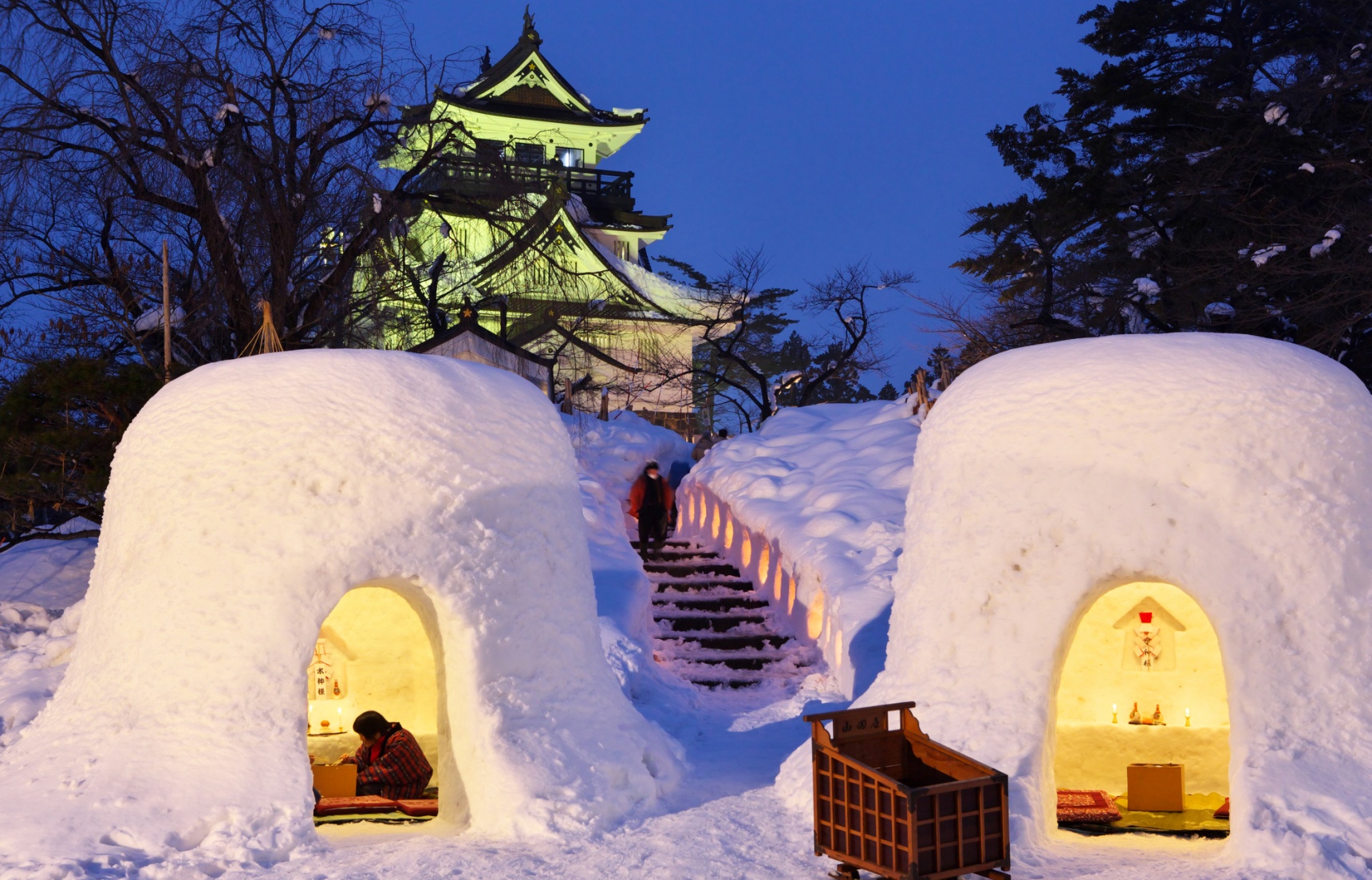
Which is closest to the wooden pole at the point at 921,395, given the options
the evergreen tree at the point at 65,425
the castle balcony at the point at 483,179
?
the castle balcony at the point at 483,179

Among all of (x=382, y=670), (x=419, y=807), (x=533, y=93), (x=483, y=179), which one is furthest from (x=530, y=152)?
(x=533, y=93)

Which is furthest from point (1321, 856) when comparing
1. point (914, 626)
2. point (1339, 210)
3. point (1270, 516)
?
point (1339, 210)

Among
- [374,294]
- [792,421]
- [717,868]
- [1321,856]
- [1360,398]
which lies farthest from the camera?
[792,421]

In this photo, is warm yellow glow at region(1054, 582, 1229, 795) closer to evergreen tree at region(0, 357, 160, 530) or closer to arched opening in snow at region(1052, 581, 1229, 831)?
arched opening in snow at region(1052, 581, 1229, 831)

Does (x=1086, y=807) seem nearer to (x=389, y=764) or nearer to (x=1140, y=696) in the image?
(x=1140, y=696)

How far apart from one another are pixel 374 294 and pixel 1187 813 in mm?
8584

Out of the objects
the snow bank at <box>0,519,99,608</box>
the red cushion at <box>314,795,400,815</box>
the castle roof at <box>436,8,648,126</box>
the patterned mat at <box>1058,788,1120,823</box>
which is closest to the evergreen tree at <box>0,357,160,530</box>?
the snow bank at <box>0,519,99,608</box>

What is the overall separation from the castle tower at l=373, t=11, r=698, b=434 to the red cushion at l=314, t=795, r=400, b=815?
5819 mm

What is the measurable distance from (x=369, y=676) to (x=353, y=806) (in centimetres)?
175

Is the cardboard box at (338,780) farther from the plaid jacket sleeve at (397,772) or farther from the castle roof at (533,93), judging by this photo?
the castle roof at (533,93)

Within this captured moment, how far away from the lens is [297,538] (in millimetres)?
6559

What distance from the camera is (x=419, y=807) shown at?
753 cm

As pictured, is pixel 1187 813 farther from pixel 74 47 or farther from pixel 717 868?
pixel 74 47

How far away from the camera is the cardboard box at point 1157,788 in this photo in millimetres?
7461
